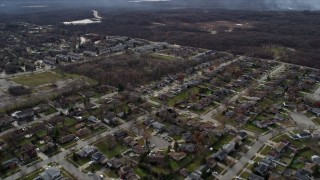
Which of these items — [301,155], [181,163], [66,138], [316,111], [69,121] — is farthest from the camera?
[316,111]

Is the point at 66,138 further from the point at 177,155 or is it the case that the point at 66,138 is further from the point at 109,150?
the point at 177,155

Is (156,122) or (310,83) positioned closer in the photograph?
(156,122)

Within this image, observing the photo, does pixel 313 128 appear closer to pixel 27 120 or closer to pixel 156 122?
pixel 156 122

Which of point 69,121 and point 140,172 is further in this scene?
point 69,121

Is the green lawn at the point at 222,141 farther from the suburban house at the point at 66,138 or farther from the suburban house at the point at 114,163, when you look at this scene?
the suburban house at the point at 66,138

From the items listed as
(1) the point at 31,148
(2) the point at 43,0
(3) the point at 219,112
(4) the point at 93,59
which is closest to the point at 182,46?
(4) the point at 93,59

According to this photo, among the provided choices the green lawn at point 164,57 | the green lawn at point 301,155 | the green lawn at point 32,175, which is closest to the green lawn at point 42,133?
the green lawn at point 32,175

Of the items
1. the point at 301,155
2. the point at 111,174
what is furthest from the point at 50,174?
the point at 301,155

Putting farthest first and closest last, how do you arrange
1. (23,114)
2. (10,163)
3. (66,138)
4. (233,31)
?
(233,31) → (23,114) → (66,138) → (10,163)
